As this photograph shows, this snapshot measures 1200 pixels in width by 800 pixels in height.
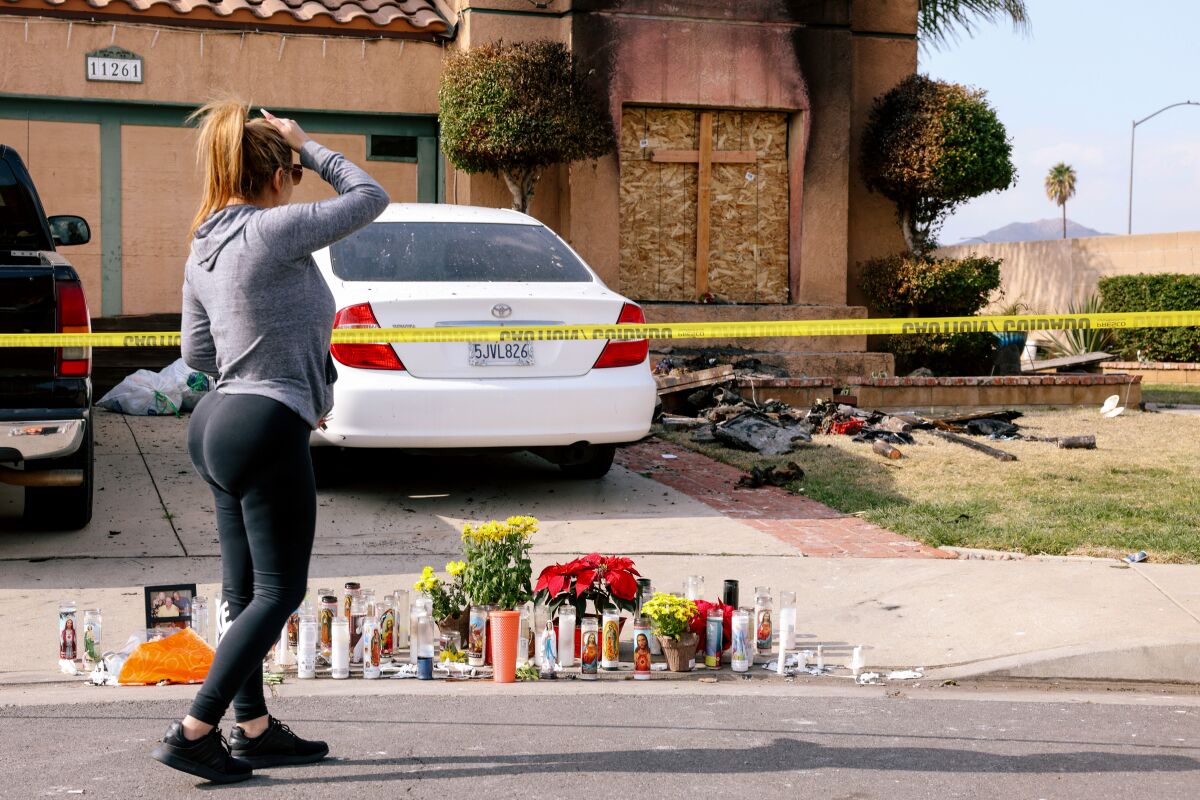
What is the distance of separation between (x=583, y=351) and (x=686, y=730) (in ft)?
11.2

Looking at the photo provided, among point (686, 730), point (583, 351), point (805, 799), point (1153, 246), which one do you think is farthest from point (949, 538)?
point (1153, 246)

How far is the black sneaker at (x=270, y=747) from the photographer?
4.08 meters

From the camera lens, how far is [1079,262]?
88.4 feet

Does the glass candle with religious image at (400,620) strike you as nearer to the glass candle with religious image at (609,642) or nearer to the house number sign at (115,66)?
the glass candle with religious image at (609,642)

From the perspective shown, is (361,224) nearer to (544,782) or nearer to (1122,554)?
(544,782)

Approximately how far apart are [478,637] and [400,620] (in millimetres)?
375

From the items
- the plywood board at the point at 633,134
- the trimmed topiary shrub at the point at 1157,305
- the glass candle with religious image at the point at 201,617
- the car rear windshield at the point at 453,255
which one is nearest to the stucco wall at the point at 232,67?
the plywood board at the point at 633,134

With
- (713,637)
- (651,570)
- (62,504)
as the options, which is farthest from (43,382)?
(713,637)

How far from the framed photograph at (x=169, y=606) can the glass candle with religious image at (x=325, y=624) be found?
1.59 ft

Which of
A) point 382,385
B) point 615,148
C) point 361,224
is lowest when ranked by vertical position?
point 382,385

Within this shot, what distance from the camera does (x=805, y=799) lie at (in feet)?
12.8

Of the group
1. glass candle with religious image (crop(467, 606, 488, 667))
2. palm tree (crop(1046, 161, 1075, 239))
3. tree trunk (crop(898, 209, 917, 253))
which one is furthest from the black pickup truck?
palm tree (crop(1046, 161, 1075, 239))

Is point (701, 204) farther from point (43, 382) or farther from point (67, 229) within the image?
point (43, 382)

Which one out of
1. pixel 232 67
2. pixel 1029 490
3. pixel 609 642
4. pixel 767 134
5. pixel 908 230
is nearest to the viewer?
pixel 609 642
